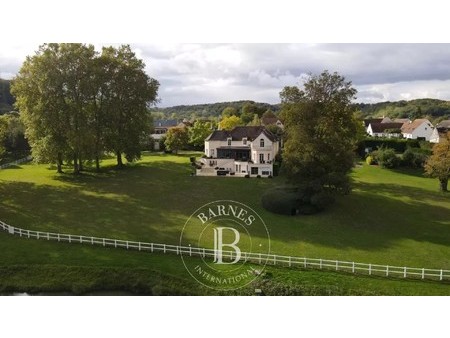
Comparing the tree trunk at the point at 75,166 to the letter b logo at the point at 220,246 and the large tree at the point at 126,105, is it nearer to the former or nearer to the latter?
the large tree at the point at 126,105

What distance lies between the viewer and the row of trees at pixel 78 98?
32188 mm

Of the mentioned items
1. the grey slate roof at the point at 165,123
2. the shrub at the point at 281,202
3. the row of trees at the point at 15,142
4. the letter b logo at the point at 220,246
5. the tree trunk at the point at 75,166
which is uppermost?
the grey slate roof at the point at 165,123

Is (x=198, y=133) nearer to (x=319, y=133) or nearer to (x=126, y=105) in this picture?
(x=126, y=105)

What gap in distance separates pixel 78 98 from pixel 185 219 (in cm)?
1577

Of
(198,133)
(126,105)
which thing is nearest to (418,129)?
(198,133)

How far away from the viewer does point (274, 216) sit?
24.9 m

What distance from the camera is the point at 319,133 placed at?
26.6 m

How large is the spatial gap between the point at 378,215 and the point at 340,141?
5.24 meters

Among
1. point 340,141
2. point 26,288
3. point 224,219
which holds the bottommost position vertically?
A: point 26,288

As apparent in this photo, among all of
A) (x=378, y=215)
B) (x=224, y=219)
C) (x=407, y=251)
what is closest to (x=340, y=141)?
(x=378, y=215)

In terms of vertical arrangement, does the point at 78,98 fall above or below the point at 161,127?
above

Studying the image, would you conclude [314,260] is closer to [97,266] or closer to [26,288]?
[97,266]

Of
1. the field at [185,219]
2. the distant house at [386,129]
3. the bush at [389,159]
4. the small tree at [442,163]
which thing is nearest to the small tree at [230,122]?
the field at [185,219]

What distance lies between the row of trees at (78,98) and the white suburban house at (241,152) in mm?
7278
